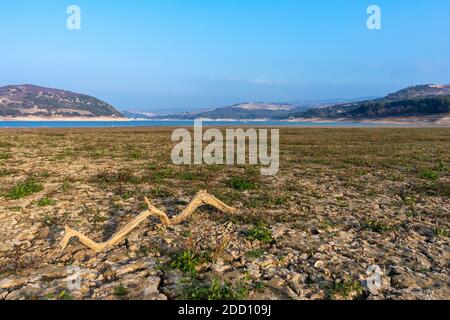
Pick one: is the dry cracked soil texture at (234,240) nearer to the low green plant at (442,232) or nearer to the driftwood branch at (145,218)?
the low green plant at (442,232)

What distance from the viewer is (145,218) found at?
9.86m

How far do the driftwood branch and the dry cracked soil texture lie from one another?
0.26 metres

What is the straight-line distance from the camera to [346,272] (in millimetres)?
7344

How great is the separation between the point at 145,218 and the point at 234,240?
2.71m

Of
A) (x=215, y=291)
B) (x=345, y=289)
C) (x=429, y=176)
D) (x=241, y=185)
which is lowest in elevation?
(x=345, y=289)

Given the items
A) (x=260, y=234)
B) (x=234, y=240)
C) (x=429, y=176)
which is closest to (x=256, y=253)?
(x=234, y=240)

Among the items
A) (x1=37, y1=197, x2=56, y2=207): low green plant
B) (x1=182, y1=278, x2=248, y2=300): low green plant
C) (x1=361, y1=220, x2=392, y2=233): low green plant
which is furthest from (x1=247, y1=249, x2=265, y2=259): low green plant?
(x1=37, y1=197, x2=56, y2=207): low green plant

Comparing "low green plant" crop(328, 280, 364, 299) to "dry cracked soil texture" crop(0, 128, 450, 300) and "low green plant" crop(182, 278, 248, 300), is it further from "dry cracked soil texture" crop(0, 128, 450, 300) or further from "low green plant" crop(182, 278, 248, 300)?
"low green plant" crop(182, 278, 248, 300)

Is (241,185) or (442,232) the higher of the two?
(241,185)

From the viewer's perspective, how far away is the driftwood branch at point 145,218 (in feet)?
26.2

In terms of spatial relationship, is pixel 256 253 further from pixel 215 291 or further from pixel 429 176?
pixel 429 176

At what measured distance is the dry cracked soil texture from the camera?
21.8ft

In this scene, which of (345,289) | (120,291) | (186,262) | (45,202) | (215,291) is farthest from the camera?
(45,202)
